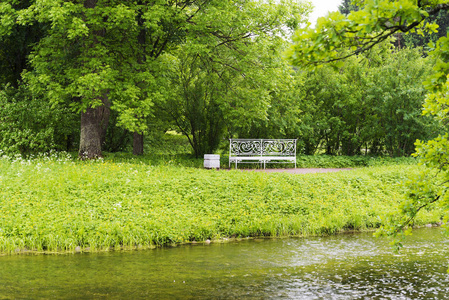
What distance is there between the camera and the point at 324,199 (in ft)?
38.5

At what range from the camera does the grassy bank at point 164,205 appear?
29.1 ft

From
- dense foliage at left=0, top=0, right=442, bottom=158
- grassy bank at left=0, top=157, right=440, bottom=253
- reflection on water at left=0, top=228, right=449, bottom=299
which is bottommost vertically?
reflection on water at left=0, top=228, right=449, bottom=299

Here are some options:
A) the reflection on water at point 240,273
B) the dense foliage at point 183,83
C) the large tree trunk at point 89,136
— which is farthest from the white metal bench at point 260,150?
the reflection on water at point 240,273

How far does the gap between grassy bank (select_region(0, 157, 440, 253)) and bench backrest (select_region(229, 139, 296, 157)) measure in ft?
14.0

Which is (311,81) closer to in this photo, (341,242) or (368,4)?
(341,242)

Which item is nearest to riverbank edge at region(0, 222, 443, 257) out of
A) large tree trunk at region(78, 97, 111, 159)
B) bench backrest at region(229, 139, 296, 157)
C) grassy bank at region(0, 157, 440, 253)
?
grassy bank at region(0, 157, 440, 253)

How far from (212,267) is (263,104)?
28.2 feet

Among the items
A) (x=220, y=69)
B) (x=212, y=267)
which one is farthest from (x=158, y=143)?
(x=212, y=267)

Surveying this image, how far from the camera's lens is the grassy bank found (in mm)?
8875

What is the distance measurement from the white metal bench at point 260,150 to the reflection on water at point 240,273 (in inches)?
299

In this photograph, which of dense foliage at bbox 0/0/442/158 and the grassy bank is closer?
the grassy bank

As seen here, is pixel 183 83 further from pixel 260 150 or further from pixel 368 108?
pixel 368 108

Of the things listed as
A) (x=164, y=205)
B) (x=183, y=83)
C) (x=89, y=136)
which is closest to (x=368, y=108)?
(x=183, y=83)

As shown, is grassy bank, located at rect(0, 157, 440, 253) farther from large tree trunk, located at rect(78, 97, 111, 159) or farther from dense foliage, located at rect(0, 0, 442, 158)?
dense foliage, located at rect(0, 0, 442, 158)
